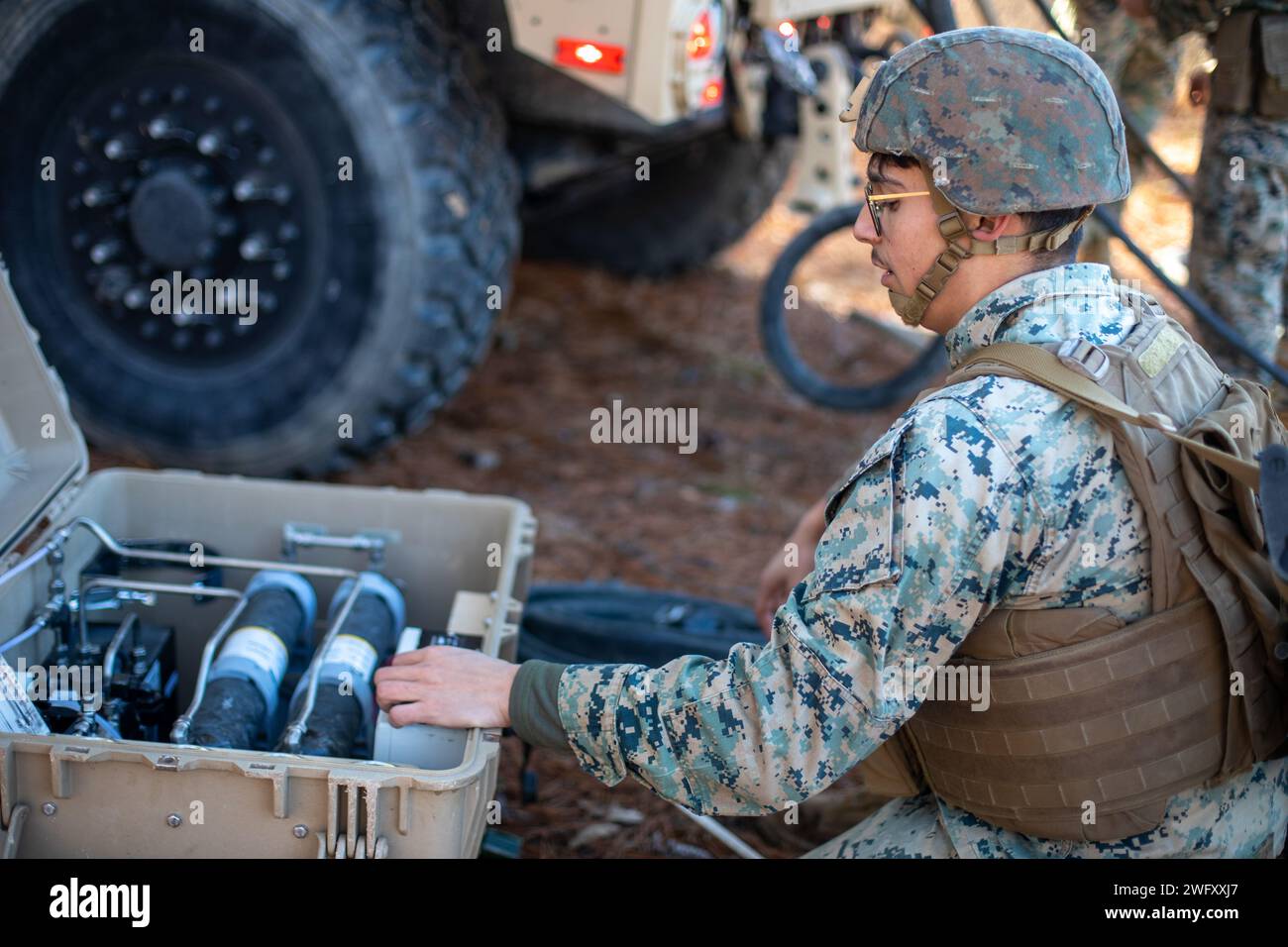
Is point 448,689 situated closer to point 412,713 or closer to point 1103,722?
point 412,713

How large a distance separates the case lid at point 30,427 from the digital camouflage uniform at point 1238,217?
308cm

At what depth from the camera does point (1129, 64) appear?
213 inches

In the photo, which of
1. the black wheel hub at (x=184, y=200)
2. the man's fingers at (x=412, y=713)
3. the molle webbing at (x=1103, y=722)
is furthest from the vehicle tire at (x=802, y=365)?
the man's fingers at (x=412, y=713)

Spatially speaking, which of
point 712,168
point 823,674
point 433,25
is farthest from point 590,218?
point 823,674

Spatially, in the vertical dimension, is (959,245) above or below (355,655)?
above

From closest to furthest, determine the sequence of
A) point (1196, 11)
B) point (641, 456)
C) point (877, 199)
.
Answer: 1. point (877, 199)
2. point (1196, 11)
3. point (641, 456)

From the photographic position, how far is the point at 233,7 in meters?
3.80

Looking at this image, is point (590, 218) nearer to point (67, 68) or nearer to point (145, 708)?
point (67, 68)

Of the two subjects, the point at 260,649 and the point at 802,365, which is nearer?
the point at 260,649

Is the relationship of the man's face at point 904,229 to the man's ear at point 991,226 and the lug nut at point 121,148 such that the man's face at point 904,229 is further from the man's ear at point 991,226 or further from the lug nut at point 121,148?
the lug nut at point 121,148

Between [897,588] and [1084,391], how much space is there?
37 centimetres

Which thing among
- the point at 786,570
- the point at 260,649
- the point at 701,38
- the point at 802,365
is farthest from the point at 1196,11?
the point at 260,649

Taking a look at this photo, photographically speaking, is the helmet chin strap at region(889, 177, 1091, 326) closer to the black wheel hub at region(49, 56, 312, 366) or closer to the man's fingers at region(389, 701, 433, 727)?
the man's fingers at region(389, 701, 433, 727)

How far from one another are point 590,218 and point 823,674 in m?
4.87
